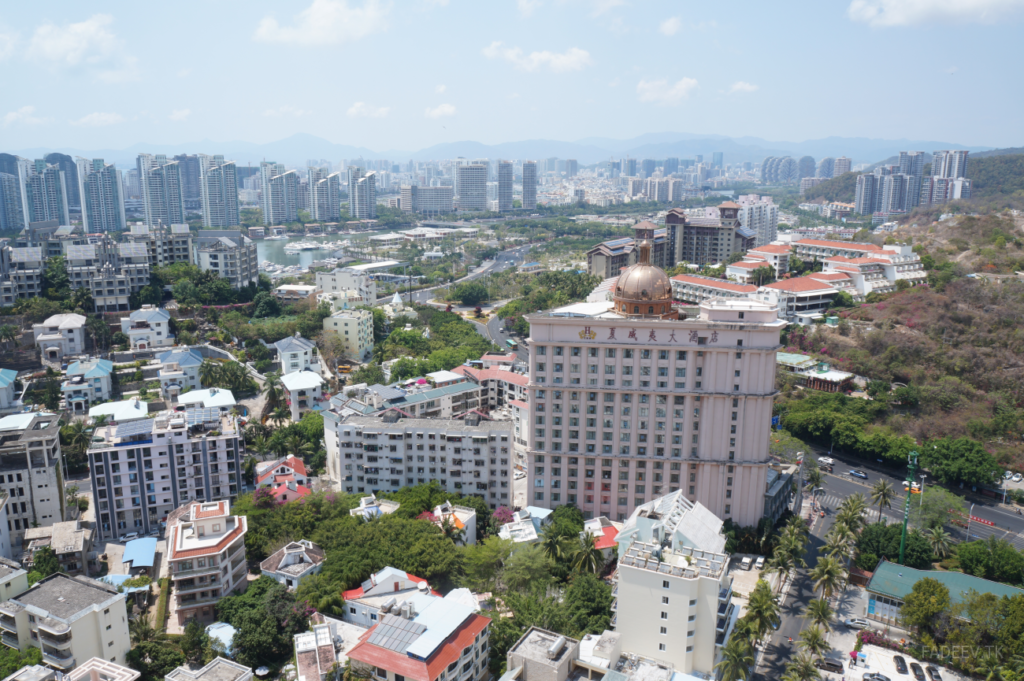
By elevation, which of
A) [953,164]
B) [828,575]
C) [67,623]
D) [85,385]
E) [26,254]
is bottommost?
[828,575]

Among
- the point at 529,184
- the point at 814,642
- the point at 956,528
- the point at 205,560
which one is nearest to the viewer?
the point at 814,642

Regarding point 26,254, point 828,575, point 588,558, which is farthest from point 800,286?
point 26,254

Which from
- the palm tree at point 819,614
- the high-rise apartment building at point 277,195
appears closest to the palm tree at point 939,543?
the palm tree at point 819,614

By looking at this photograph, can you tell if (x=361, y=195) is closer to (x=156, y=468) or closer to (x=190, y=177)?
(x=190, y=177)

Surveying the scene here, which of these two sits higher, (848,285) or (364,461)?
(848,285)

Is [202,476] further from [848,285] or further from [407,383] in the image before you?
[848,285]

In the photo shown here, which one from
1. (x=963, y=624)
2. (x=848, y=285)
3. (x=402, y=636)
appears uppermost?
(x=848, y=285)

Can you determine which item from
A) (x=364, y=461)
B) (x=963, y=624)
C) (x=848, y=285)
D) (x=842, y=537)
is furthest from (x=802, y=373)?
(x=364, y=461)
